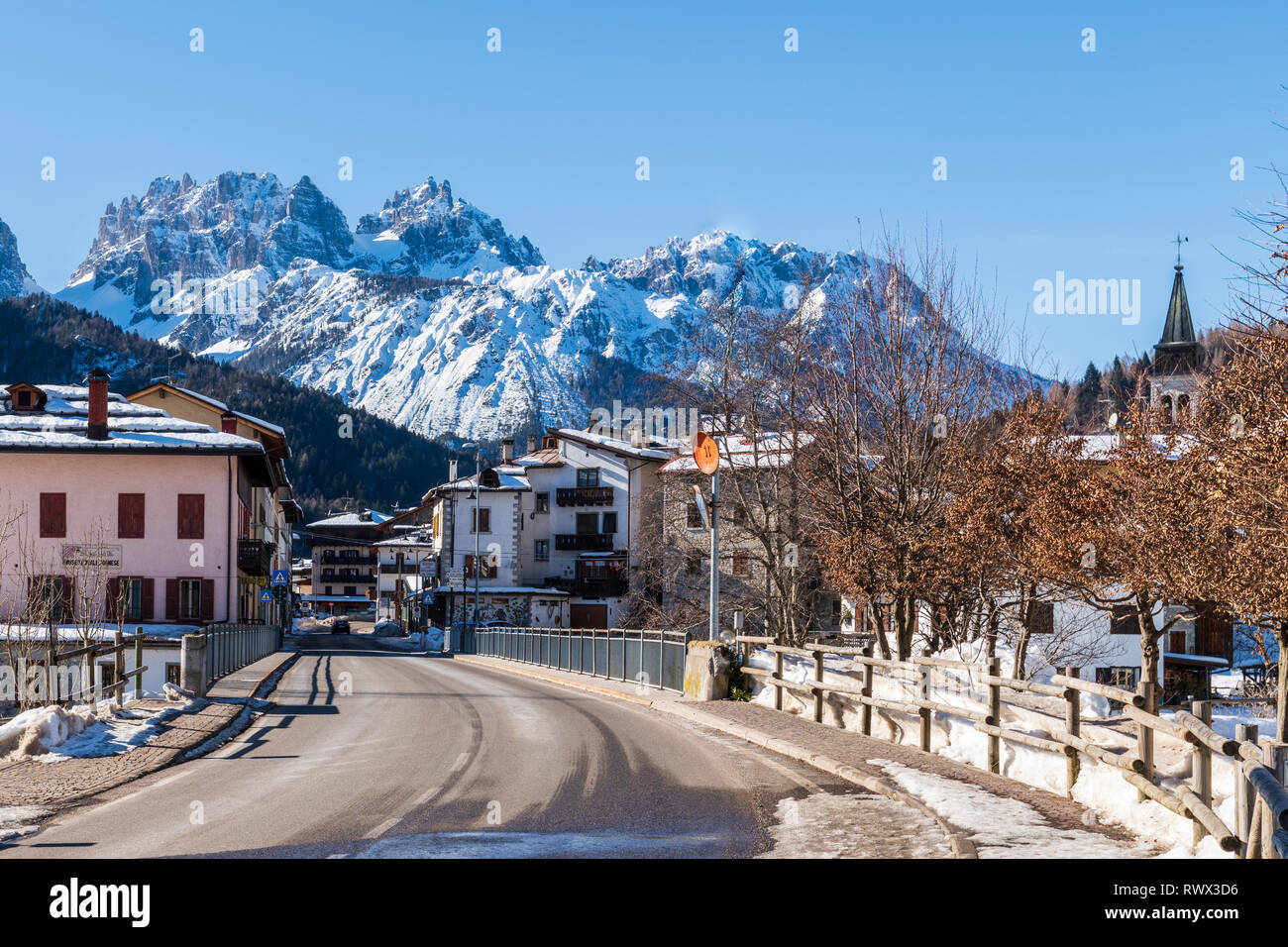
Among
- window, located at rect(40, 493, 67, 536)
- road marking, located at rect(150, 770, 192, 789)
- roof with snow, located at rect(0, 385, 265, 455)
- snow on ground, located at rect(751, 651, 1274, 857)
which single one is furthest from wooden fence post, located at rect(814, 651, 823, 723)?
window, located at rect(40, 493, 67, 536)

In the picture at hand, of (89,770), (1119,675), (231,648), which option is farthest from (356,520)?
(89,770)

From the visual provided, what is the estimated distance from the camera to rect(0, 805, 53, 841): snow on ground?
376 inches

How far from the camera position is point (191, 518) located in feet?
171

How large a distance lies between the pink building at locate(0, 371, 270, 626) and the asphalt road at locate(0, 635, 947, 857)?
34.8 meters

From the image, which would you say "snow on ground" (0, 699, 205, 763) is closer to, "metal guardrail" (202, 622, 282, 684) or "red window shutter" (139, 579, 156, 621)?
"metal guardrail" (202, 622, 282, 684)

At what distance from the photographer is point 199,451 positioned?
169 feet

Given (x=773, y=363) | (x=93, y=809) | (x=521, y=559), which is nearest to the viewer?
(x=93, y=809)

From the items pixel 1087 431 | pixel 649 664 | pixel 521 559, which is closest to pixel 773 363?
pixel 1087 431

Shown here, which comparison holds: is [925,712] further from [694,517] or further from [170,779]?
[694,517]

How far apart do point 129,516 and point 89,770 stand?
41731 millimetres

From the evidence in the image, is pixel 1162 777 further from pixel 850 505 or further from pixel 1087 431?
pixel 1087 431

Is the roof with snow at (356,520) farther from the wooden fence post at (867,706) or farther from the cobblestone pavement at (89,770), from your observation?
the wooden fence post at (867,706)

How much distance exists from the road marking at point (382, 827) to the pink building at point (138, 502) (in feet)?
144
